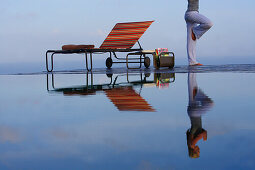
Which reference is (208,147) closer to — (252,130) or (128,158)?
(128,158)

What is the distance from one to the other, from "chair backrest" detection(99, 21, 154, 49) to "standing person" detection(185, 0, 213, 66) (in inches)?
46.3

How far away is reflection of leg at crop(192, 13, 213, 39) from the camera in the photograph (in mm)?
8508

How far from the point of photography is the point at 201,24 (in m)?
8.63

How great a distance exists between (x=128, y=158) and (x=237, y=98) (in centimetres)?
166

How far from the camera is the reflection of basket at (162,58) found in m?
9.16

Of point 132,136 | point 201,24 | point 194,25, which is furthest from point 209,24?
point 132,136

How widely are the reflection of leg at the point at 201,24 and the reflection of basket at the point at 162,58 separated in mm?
786

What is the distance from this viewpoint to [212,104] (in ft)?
7.51

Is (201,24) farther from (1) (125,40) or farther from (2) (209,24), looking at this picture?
(1) (125,40)

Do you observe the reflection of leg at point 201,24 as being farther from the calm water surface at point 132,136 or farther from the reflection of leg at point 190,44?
the calm water surface at point 132,136

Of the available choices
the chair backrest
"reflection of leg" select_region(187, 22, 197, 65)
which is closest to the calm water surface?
"reflection of leg" select_region(187, 22, 197, 65)

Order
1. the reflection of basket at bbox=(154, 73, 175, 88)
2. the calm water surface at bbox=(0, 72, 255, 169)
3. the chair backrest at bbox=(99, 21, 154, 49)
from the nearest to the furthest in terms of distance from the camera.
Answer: the calm water surface at bbox=(0, 72, 255, 169), the reflection of basket at bbox=(154, 73, 175, 88), the chair backrest at bbox=(99, 21, 154, 49)

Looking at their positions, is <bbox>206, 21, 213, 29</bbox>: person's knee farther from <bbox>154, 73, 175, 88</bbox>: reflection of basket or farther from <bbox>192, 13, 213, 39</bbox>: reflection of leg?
<bbox>154, 73, 175, 88</bbox>: reflection of basket

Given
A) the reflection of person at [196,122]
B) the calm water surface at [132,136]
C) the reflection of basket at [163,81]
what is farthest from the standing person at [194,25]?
the calm water surface at [132,136]
